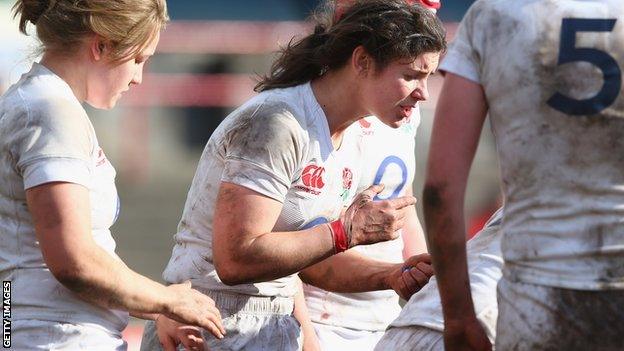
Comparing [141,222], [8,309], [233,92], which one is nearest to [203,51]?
[233,92]

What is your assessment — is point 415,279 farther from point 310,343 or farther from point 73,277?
point 73,277

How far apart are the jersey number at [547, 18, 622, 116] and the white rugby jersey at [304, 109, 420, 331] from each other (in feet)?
4.94

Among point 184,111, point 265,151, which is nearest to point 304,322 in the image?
point 265,151

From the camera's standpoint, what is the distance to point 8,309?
3256mm

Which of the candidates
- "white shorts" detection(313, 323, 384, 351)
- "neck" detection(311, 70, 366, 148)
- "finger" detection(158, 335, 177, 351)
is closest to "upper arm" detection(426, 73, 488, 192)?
"neck" detection(311, 70, 366, 148)

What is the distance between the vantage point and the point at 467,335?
3.03 m

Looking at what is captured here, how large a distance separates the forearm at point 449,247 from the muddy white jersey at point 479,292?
1.33 ft

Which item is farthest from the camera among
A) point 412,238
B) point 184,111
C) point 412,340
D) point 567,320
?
point 184,111

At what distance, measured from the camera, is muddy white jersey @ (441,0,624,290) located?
9.57ft

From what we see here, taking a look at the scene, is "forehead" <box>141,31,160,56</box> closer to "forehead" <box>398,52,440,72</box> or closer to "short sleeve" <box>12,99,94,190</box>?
"short sleeve" <box>12,99,94,190</box>

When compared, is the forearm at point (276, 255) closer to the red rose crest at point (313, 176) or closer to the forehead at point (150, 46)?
the red rose crest at point (313, 176)

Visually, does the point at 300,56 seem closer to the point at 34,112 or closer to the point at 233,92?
the point at 34,112

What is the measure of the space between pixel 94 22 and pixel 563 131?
48.9 inches

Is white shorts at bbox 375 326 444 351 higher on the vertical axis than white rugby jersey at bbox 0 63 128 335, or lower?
lower
